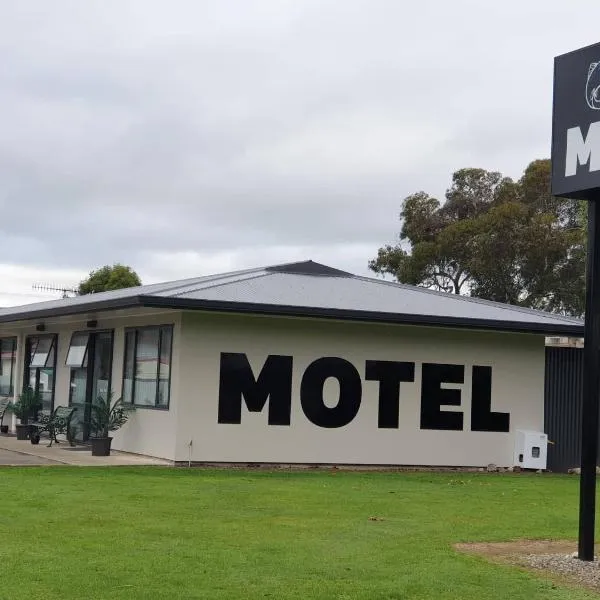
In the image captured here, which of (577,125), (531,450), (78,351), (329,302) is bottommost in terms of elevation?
(531,450)

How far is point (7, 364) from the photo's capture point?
28.2m

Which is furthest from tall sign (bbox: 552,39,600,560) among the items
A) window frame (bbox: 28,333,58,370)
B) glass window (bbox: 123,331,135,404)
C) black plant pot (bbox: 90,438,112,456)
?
window frame (bbox: 28,333,58,370)

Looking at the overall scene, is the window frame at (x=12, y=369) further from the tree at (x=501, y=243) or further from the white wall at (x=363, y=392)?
the tree at (x=501, y=243)

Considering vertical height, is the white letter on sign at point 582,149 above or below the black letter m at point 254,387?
above

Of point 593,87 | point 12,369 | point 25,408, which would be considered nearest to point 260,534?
point 593,87

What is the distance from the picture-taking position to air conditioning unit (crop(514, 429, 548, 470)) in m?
19.8

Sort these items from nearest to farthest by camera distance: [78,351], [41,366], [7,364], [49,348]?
[78,351], [49,348], [41,366], [7,364]

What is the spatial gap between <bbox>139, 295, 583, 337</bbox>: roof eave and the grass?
271 centimetres

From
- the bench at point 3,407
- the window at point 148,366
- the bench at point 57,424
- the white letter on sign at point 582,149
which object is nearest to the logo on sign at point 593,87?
the white letter on sign at point 582,149

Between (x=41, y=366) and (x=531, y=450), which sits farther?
(x=41, y=366)

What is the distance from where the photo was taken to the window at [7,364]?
27672mm

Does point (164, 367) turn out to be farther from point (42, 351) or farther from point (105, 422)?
point (42, 351)

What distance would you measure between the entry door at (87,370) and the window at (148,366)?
44.0 inches

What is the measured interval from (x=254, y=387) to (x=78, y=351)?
6.05 m
